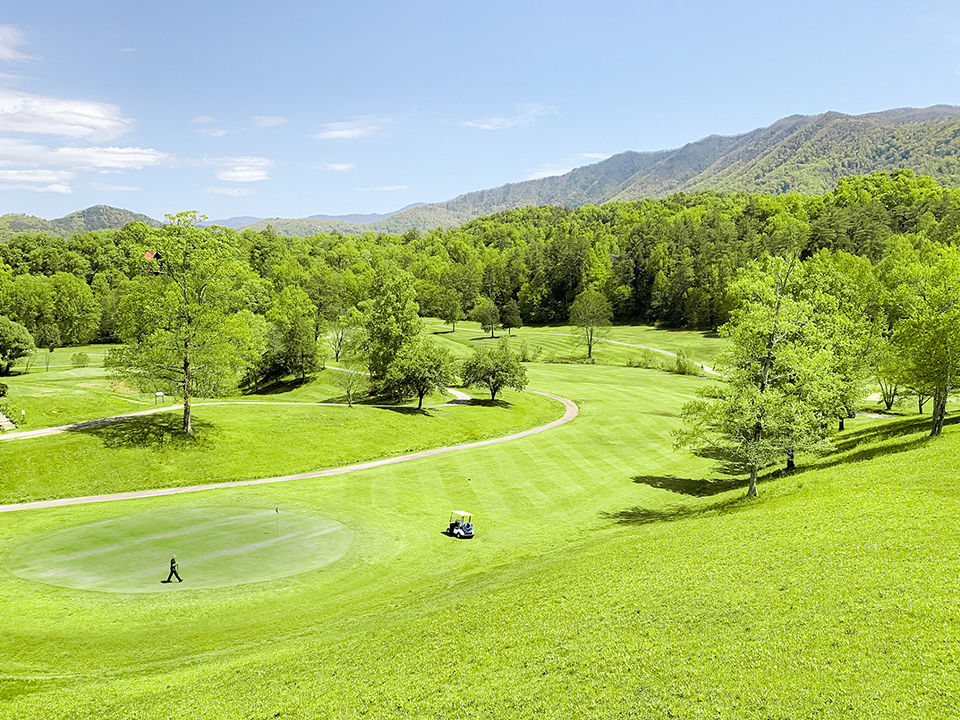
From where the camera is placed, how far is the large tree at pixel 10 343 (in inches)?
3565

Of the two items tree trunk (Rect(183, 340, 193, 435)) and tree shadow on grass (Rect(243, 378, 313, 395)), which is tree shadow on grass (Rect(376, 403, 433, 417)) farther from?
tree shadow on grass (Rect(243, 378, 313, 395))

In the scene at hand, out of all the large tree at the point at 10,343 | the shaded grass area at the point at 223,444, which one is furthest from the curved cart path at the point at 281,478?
the large tree at the point at 10,343

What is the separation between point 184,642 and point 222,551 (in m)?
10.5

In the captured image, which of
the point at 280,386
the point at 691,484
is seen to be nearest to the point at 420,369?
the point at 280,386

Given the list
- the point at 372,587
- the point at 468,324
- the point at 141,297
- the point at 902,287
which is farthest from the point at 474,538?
the point at 468,324

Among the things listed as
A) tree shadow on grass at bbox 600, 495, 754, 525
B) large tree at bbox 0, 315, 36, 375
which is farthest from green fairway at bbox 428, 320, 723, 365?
tree shadow on grass at bbox 600, 495, 754, 525

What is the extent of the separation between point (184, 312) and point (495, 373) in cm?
4014

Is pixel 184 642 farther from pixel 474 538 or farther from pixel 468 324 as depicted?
pixel 468 324

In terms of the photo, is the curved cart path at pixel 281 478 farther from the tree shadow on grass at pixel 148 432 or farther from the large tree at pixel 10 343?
the large tree at pixel 10 343

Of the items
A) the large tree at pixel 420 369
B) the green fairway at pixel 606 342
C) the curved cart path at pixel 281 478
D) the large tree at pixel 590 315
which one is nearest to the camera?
the curved cart path at pixel 281 478

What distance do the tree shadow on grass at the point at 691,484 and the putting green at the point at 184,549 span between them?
2588 centimetres

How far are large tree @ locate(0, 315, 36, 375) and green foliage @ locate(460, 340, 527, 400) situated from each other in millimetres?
74693

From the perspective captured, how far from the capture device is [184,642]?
886 inches

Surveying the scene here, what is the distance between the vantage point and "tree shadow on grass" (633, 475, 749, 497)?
43.6 m
